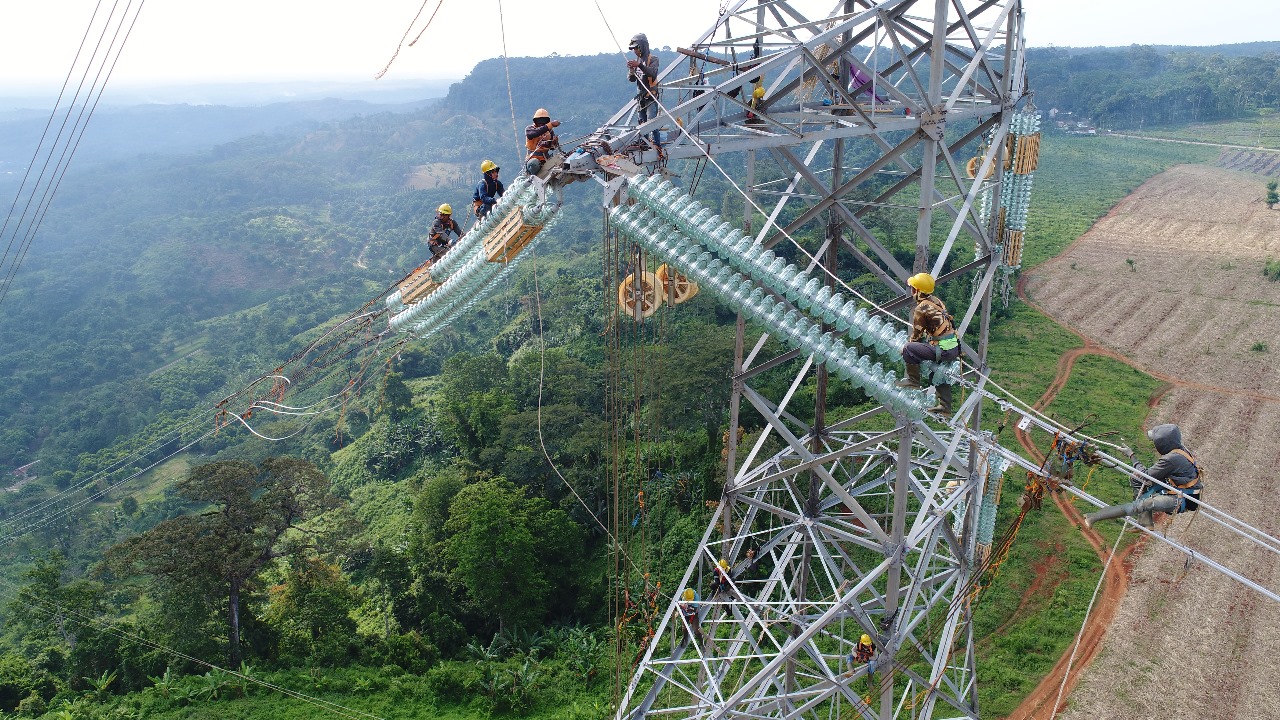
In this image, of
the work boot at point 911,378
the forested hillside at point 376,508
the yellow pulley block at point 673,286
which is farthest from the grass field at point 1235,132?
the work boot at point 911,378

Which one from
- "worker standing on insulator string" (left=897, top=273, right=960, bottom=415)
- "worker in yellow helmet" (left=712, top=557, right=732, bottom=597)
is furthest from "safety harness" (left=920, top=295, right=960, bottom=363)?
"worker in yellow helmet" (left=712, top=557, right=732, bottom=597)

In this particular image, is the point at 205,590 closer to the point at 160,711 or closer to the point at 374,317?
the point at 160,711

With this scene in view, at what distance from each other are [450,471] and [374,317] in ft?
75.2

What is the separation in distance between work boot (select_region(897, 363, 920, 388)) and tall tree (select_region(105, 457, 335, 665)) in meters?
22.6

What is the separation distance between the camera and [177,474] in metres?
52.1

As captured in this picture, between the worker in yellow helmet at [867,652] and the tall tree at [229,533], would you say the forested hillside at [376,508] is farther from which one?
the worker in yellow helmet at [867,652]

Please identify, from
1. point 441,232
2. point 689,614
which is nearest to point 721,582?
point 689,614

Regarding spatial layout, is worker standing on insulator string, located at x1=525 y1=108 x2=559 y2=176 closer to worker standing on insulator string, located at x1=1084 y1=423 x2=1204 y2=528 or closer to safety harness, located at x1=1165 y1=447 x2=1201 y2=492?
worker standing on insulator string, located at x1=1084 y1=423 x2=1204 y2=528

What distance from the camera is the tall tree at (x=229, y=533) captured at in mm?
24000

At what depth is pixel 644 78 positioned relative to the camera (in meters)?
9.62

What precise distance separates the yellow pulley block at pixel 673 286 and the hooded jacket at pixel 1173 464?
5710mm

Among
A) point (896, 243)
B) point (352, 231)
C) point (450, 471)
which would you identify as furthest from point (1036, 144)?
point (352, 231)

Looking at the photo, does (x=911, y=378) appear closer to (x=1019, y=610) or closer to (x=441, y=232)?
(x=441, y=232)

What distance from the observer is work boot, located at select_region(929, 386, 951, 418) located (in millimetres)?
8672
